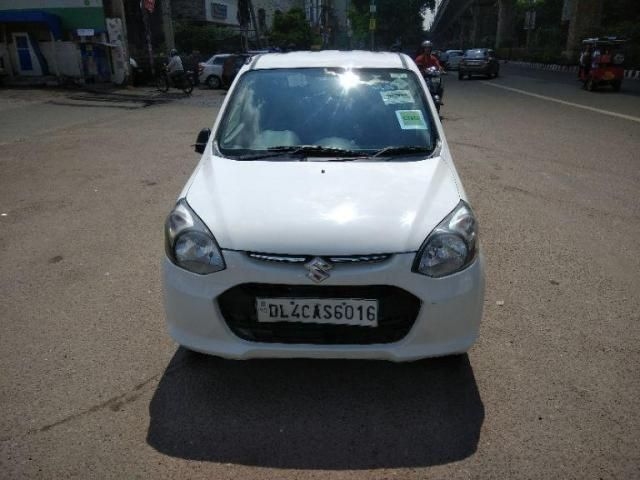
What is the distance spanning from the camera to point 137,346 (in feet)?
10.9

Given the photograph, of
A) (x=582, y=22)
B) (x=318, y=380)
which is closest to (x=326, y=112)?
(x=318, y=380)

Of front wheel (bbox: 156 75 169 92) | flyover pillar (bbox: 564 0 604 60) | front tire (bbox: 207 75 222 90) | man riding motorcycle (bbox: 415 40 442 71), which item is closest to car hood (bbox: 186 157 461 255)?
man riding motorcycle (bbox: 415 40 442 71)

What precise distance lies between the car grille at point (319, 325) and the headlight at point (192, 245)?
0.54ft

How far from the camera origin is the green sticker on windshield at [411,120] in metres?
3.59

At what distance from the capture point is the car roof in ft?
13.1

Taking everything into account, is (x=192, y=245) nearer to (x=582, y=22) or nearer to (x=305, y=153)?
(x=305, y=153)

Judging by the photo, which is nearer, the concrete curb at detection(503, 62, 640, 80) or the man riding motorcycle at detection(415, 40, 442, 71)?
the man riding motorcycle at detection(415, 40, 442, 71)

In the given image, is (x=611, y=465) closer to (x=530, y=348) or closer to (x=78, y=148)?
(x=530, y=348)

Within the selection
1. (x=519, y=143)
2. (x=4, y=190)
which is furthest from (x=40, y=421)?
(x=519, y=143)

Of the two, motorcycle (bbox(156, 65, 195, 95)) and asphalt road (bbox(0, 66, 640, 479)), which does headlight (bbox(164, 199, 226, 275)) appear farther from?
motorcycle (bbox(156, 65, 195, 95))

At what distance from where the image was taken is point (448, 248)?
258 cm

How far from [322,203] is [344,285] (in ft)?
1.66

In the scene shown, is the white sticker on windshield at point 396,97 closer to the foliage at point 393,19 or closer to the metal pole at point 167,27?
the metal pole at point 167,27

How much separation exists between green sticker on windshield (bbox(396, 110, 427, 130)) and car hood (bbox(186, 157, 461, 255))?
1.20 ft
